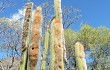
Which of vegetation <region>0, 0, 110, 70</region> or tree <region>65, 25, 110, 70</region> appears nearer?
vegetation <region>0, 0, 110, 70</region>

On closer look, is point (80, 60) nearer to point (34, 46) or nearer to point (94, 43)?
point (34, 46)

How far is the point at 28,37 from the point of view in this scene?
16.9ft

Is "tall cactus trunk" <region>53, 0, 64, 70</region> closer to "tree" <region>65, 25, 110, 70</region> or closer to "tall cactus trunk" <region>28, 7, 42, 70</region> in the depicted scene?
"tall cactus trunk" <region>28, 7, 42, 70</region>

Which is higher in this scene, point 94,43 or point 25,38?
point 94,43

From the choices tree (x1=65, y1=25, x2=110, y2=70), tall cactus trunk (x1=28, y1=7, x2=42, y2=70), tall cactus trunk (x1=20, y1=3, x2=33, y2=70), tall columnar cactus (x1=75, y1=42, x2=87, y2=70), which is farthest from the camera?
tree (x1=65, y1=25, x2=110, y2=70)

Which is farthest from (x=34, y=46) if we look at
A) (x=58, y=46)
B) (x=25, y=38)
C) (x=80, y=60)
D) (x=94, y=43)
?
Result: (x=94, y=43)

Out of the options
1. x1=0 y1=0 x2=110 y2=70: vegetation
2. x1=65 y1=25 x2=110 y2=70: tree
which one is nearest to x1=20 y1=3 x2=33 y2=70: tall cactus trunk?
x1=0 y1=0 x2=110 y2=70: vegetation

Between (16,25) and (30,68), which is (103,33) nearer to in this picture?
(16,25)

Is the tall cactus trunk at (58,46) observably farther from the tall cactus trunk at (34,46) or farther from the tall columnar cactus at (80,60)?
the tall columnar cactus at (80,60)

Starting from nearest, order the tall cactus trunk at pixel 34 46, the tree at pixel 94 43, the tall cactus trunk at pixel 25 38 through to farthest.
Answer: the tall cactus trunk at pixel 34 46
the tall cactus trunk at pixel 25 38
the tree at pixel 94 43

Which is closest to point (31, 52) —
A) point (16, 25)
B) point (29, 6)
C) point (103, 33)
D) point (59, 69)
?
point (59, 69)

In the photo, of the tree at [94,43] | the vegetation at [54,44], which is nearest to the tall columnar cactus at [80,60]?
the vegetation at [54,44]

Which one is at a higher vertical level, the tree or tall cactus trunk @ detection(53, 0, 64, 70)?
the tree

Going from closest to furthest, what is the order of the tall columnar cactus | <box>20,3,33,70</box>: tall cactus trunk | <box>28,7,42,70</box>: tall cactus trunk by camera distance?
<box>28,7,42,70</box>: tall cactus trunk, the tall columnar cactus, <box>20,3,33,70</box>: tall cactus trunk
